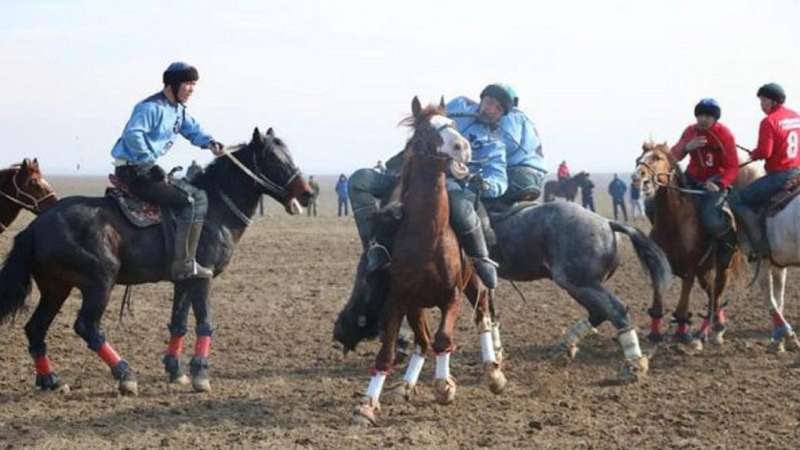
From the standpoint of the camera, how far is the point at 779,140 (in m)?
10.2

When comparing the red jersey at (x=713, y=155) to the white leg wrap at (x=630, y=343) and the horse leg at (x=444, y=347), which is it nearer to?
the white leg wrap at (x=630, y=343)

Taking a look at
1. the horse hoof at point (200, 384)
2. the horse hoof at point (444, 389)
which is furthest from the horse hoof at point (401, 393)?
the horse hoof at point (200, 384)

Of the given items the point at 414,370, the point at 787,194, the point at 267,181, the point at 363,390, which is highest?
the point at 267,181

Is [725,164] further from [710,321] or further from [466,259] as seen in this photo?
[466,259]

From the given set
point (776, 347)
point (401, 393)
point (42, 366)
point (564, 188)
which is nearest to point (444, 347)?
point (401, 393)

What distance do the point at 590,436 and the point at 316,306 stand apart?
6692mm

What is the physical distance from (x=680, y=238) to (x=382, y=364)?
438 centimetres

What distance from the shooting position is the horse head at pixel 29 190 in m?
10.9

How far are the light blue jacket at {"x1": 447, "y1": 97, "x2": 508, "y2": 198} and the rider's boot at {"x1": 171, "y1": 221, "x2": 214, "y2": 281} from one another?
2370mm

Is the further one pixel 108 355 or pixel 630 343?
pixel 630 343

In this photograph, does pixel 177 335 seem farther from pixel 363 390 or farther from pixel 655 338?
pixel 655 338

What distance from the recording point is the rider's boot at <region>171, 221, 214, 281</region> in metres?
8.35

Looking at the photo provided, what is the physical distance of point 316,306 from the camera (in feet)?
43.4

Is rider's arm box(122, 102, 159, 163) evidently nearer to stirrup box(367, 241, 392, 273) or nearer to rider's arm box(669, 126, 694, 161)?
stirrup box(367, 241, 392, 273)
